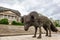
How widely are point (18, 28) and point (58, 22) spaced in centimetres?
2091

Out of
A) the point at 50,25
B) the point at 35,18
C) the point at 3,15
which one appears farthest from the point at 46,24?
the point at 3,15

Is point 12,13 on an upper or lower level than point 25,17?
upper

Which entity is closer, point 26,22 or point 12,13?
point 26,22

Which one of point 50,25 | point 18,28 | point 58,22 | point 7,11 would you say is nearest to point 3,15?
point 7,11

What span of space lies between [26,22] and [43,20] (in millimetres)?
1908

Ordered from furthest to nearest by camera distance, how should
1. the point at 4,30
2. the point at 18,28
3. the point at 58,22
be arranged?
1. the point at 58,22
2. the point at 18,28
3. the point at 4,30

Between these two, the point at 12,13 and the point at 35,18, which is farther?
the point at 12,13

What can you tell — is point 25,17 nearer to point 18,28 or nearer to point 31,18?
point 31,18

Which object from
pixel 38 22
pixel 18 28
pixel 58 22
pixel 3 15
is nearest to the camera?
pixel 38 22

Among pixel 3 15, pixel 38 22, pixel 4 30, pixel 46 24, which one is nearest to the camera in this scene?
pixel 38 22

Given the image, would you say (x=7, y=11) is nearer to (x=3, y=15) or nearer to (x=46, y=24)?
(x=3, y=15)

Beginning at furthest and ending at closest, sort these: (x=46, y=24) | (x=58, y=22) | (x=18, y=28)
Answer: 1. (x=58, y=22)
2. (x=18, y=28)
3. (x=46, y=24)

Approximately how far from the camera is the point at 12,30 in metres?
30.2

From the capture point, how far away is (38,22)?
14961mm
